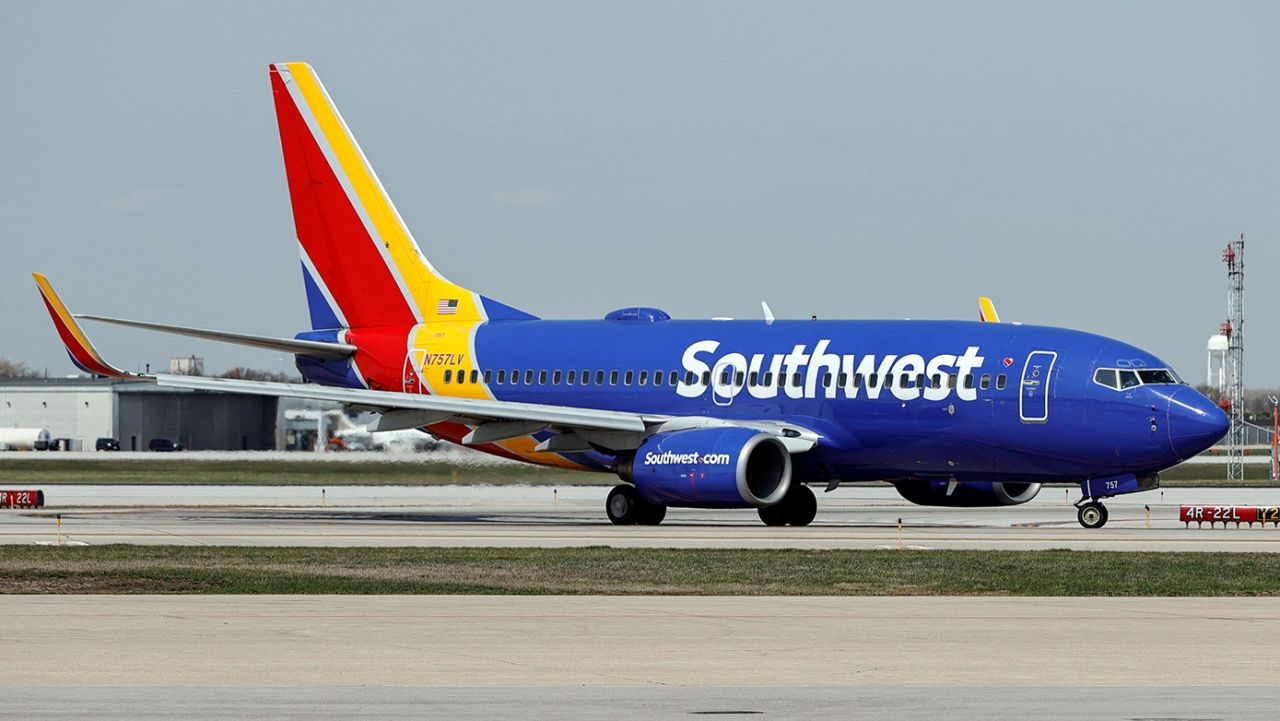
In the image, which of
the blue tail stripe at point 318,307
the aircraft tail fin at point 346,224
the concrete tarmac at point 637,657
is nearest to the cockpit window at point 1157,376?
the concrete tarmac at point 637,657

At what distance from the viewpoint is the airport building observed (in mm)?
98562

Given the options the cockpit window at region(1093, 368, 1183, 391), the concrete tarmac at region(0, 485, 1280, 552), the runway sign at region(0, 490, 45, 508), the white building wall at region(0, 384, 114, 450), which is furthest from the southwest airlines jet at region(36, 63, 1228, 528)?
the white building wall at region(0, 384, 114, 450)

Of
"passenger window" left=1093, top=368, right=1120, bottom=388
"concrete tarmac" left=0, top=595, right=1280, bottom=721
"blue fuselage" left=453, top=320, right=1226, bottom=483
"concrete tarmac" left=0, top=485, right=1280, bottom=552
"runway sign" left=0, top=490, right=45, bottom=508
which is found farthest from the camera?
"runway sign" left=0, top=490, right=45, bottom=508

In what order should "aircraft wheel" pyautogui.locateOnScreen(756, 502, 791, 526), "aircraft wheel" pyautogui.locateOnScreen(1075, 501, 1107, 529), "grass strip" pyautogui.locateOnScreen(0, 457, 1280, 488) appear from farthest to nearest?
"grass strip" pyautogui.locateOnScreen(0, 457, 1280, 488), "aircraft wheel" pyautogui.locateOnScreen(756, 502, 791, 526), "aircraft wheel" pyautogui.locateOnScreen(1075, 501, 1107, 529)

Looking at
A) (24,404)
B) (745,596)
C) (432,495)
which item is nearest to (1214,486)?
(432,495)

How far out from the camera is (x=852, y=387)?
125 ft

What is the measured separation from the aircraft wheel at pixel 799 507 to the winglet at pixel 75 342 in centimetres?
Result: 1385

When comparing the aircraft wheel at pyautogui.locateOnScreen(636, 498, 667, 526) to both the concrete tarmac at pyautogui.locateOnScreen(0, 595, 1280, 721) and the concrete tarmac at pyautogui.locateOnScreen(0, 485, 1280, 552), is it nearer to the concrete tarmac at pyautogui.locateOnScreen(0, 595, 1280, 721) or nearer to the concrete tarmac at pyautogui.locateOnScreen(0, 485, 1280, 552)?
the concrete tarmac at pyautogui.locateOnScreen(0, 485, 1280, 552)

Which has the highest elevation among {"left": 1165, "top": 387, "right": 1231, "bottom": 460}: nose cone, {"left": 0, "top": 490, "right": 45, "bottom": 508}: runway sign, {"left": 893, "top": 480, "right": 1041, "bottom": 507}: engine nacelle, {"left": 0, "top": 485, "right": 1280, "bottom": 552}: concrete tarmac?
{"left": 1165, "top": 387, "right": 1231, "bottom": 460}: nose cone

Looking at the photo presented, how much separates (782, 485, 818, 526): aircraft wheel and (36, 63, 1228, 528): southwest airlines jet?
0.04m

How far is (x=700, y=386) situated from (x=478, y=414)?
463 cm

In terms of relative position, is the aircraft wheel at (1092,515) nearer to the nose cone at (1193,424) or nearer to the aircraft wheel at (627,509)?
the nose cone at (1193,424)

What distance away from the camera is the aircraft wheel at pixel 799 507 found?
3966cm

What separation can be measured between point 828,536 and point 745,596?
1158cm
